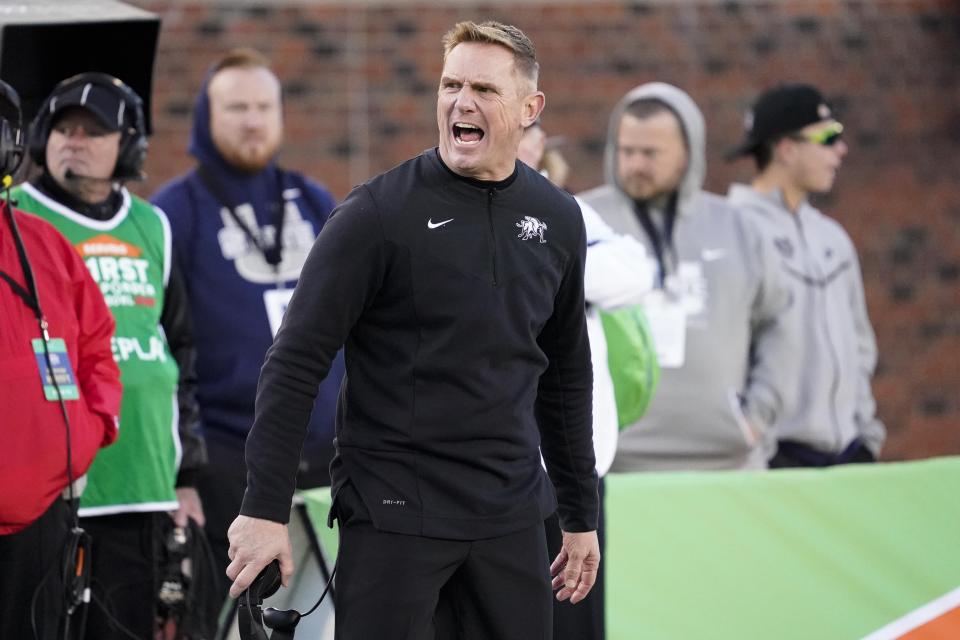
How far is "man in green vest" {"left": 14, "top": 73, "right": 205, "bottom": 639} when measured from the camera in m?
5.11

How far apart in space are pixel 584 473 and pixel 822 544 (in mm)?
1940

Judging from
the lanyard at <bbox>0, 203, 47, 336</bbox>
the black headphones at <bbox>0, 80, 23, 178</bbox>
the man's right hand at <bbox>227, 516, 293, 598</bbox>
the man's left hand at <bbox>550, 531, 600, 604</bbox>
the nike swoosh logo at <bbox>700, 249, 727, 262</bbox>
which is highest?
the black headphones at <bbox>0, 80, 23, 178</bbox>

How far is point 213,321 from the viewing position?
5.96 m

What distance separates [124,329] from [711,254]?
2.95 meters

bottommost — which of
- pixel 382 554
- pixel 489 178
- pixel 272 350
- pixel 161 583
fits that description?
pixel 161 583

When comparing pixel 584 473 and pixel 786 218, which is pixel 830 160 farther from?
pixel 584 473

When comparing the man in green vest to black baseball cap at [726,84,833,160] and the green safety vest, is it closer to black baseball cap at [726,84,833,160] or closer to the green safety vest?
the green safety vest

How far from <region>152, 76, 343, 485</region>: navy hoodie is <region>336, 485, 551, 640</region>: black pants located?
2.30 meters

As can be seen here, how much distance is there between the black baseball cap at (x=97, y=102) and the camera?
5277 mm

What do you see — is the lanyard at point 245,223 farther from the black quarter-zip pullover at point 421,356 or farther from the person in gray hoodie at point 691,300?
the black quarter-zip pullover at point 421,356

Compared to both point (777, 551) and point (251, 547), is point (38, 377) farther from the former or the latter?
point (777, 551)

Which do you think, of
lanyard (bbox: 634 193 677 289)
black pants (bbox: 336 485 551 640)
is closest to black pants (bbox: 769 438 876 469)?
lanyard (bbox: 634 193 677 289)

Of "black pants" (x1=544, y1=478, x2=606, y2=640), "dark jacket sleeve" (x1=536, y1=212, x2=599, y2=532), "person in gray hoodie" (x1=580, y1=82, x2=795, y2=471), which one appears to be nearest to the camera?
"dark jacket sleeve" (x1=536, y1=212, x2=599, y2=532)

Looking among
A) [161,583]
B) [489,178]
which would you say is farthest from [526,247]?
[161,583]
